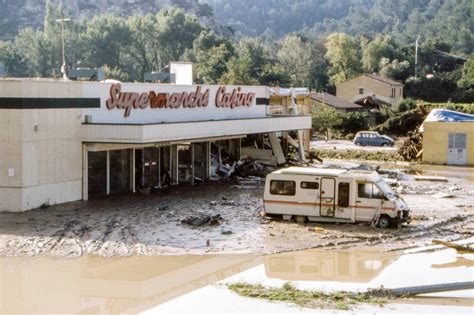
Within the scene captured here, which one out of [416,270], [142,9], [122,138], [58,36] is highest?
[142,9]

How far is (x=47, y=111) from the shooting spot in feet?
93.0

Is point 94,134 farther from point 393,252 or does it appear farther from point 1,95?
point 393,252

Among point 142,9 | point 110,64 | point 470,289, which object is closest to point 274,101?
point 470,289

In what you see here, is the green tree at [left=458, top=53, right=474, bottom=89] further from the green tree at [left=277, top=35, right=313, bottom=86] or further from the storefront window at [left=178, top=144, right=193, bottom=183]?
the storefront window at [left=178, top=144, right=193, bottom=183]

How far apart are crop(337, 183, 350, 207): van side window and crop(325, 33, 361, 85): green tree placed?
8216 centimetres

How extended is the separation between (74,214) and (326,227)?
8.33 m

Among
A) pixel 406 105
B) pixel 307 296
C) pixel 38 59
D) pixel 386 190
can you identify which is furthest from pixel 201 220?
pixel 38 59

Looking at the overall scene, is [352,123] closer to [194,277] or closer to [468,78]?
[468,78]

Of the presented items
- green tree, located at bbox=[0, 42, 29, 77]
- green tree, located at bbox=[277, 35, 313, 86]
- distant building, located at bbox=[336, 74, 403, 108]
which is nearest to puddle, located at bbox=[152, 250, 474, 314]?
distant building, located at bbox=[336, 74, 403, 108]

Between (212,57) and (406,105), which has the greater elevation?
(212,57)

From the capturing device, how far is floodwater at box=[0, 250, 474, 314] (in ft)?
55.7

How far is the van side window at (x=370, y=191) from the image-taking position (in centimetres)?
2445

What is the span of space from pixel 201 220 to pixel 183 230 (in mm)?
979

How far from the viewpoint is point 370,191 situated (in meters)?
24.5
